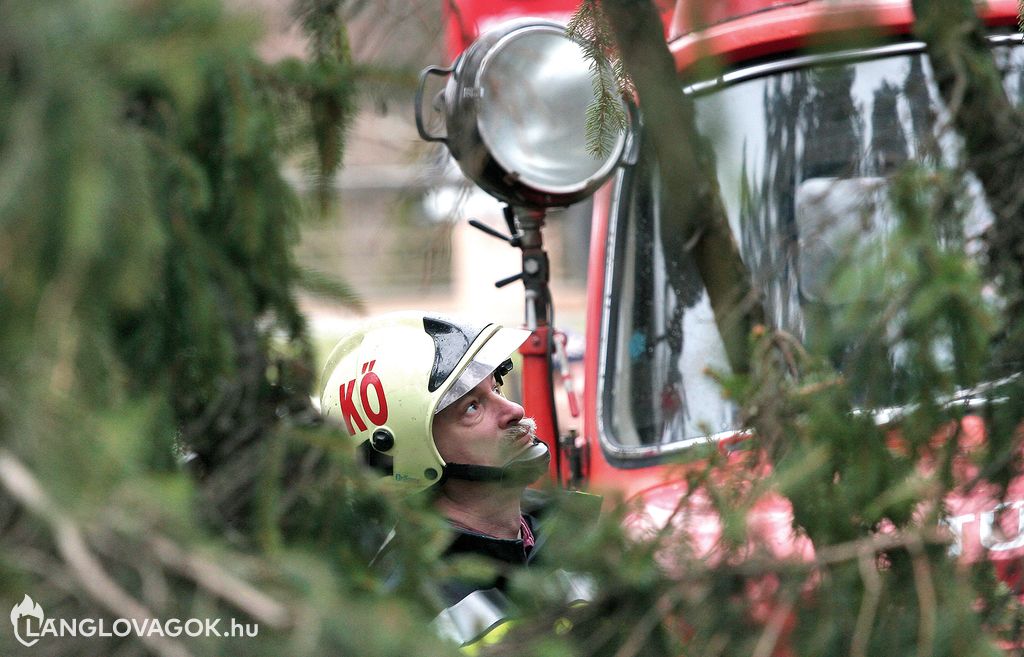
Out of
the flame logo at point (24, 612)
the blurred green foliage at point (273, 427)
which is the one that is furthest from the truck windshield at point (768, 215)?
the flame logo at point (24, 612)

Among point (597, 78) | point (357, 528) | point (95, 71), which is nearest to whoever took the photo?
point (95, 71)

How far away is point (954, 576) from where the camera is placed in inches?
65.4

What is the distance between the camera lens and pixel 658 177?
2777mm

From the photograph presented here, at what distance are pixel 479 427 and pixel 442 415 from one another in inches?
4.1

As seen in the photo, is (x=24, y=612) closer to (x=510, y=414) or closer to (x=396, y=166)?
(x=510, y=414)

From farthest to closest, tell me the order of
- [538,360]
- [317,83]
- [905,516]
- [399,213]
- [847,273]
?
[538,360] < [399,213] < [317,83] < [847,273] < [905,516]

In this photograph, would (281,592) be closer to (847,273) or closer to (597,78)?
(847,273)

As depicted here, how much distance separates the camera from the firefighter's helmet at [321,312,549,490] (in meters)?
3.12

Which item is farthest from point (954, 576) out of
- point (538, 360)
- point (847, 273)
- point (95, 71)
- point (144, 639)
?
point (538, 360)

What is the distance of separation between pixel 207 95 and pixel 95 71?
807mm

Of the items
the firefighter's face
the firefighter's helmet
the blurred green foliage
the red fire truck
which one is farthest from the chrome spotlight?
the blurred green foliage

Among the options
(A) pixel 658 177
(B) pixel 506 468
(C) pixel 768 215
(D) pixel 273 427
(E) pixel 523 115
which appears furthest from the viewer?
(E) pixel 523 115

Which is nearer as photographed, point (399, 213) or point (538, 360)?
point (399, 213)

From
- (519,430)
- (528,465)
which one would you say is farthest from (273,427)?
(519,430)
